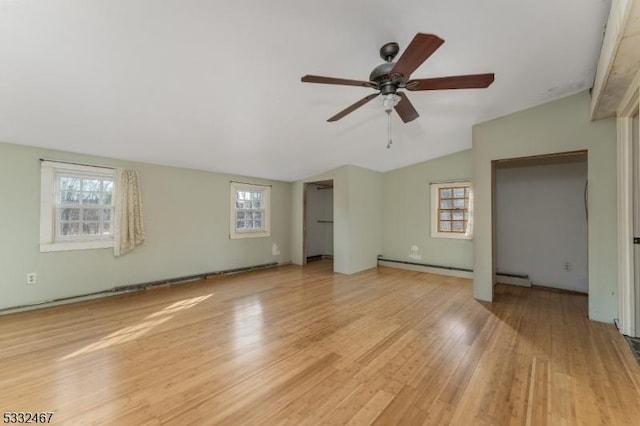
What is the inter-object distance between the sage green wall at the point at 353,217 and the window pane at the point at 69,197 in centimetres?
410

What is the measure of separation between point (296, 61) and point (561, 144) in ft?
11.1

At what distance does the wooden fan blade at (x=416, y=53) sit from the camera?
150 cm

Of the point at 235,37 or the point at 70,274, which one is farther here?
the point at 70,274

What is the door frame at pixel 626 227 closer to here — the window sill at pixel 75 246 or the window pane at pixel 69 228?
the window sill at pixel 75 246

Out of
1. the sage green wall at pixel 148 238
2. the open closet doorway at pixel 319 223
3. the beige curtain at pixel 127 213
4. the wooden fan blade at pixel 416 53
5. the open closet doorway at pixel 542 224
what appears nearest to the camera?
the wooden fan blade at pixel 416 53

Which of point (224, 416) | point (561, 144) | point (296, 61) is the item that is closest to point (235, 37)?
point (296, 61)

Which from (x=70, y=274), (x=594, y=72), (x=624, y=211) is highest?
(x=594, y=72)

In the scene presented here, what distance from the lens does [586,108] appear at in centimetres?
315

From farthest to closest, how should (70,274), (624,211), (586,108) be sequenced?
1. (70,274)
2. (586,108)
3. (624,211)

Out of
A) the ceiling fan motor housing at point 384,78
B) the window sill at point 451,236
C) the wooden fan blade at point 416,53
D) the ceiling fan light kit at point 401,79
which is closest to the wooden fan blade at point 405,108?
the ceiling fan light kit at point 401,79

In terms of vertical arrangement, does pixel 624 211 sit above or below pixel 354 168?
below

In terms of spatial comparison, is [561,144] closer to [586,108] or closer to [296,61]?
[586,108]

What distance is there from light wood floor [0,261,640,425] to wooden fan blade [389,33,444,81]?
2.24 metres

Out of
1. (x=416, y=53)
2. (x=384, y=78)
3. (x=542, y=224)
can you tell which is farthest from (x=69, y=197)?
(x=542, y=224)
